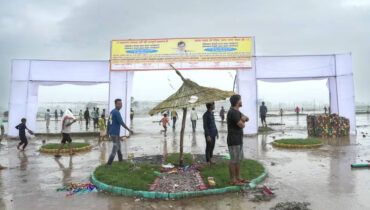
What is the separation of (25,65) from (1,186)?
10946 mm

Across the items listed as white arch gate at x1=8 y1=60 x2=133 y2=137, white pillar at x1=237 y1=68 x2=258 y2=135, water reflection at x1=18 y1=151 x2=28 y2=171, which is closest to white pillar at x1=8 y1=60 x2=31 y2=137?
white arch gate at x1=8 y1=60 x2=133 y2=137

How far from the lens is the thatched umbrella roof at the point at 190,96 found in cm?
632

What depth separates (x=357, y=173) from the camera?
601 cm

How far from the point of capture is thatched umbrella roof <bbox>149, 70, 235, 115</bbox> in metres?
6.32

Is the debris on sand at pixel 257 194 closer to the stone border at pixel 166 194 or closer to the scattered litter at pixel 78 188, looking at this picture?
the stone border at pixel 166 194

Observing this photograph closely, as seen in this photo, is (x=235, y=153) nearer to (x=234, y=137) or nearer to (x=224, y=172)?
(x=234, y=137)

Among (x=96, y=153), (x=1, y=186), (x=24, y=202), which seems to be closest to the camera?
(x=24, y=202)

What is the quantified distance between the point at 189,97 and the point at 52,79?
36.9ft

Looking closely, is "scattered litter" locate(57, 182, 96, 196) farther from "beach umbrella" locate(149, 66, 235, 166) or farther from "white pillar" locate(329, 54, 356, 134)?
"white pillar" locate(329, 54, 356, 134)

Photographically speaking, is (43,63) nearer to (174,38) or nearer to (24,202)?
(174,38)

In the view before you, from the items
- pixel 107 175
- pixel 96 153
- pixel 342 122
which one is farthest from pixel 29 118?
pixel 342 122

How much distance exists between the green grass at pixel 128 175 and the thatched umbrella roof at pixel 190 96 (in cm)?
146

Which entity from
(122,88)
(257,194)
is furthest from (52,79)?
(257,194)

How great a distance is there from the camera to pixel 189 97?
6.68 metres
